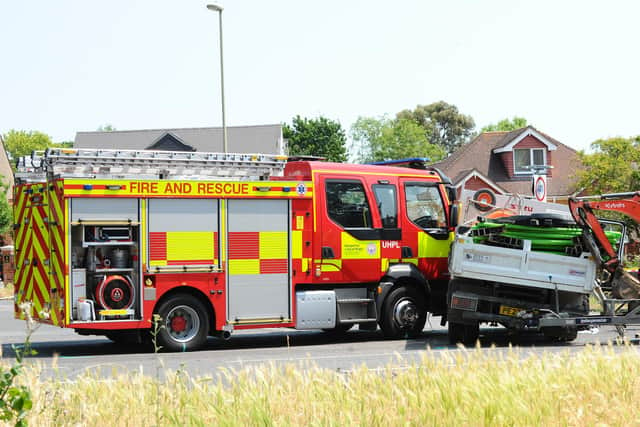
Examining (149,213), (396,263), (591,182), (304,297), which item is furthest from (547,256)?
(591,182)

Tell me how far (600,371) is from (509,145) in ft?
161

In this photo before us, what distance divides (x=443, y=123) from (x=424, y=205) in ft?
319

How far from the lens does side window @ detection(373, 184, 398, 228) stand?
15.0m

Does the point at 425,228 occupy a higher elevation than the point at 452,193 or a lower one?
lower

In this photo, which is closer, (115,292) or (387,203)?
(115,292)

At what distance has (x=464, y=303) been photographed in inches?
555

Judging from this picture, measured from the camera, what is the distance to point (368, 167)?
15.2m

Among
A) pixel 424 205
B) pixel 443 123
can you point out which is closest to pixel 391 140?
pixel 443 123

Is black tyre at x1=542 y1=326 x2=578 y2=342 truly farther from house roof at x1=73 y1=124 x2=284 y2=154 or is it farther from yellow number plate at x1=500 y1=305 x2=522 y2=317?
house roof at x1=73 y1=124 x2=284 y2=154

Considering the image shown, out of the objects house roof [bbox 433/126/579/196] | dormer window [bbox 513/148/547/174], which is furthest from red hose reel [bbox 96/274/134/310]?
dormer window [bbox 513/148/547/174]

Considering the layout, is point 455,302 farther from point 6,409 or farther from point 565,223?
point 6,409

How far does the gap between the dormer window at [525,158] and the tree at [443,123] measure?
2189 inches

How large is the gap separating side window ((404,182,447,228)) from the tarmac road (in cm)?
188

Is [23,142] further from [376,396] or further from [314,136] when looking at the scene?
[376,396]
